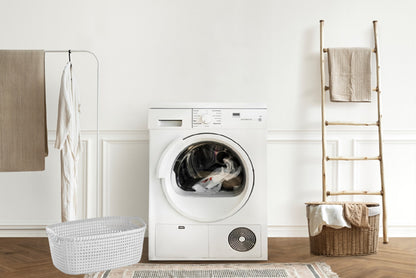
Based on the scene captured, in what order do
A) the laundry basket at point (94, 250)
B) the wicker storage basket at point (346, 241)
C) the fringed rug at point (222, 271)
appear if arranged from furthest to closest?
1. the wicker storage basket at point (346, 241)
2. the fringed rug at point (222, 271)
3. the laundry basket at point (94, 250)

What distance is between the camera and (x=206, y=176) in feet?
8.65

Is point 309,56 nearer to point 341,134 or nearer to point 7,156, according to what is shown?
point 341,134

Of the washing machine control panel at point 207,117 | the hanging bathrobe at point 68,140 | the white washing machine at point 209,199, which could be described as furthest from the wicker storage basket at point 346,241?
the hanging bathrobe at point 68,140

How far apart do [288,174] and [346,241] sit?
0.69 m

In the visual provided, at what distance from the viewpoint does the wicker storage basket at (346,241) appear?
259 cm

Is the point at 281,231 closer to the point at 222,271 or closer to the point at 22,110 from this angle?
the point at 222,271

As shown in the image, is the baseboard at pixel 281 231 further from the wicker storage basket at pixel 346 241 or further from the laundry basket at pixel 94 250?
the laundry basket at pixel 94 250

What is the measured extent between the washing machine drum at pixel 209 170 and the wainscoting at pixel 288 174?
0.58 m

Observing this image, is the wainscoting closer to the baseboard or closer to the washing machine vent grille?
the baseboard

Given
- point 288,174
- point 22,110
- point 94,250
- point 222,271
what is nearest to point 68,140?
point 22,110

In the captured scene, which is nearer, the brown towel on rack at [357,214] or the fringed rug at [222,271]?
the fringed rug at [222,271]

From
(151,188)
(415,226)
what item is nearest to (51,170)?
(151,188)

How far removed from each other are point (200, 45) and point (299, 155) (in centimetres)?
108

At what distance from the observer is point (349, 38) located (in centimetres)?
313
